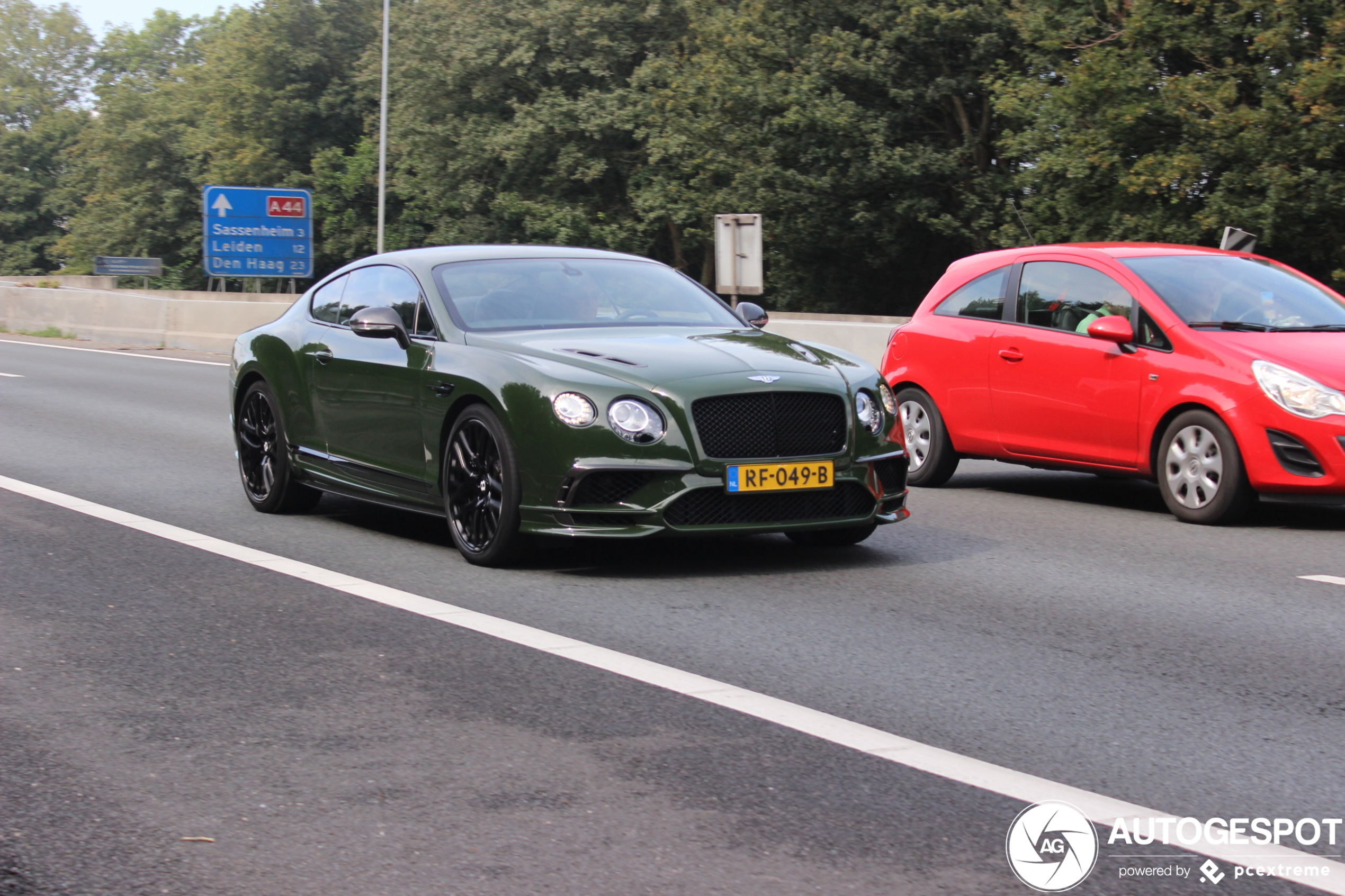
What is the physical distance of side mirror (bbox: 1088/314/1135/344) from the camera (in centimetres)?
962

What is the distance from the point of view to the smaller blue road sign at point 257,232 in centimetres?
3478

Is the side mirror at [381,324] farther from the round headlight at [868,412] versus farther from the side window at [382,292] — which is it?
the round headlight at [868,412]

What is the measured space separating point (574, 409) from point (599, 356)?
40cm

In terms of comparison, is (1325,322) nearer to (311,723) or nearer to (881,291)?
(311,723)

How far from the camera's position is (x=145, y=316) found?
30.5m

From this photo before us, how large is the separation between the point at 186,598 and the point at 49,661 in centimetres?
115

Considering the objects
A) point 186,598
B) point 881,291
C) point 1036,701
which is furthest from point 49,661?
point 881,291

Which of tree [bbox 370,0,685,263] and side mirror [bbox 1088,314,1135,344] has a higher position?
tree [bbox 370,0,685,263]

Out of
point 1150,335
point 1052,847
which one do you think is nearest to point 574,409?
point 1052,847

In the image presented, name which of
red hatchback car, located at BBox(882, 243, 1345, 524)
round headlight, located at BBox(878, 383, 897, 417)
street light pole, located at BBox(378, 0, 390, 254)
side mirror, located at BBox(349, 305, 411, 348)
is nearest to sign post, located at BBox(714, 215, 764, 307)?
red hatchback car, located at BBox(882, 243, 1345, 524)

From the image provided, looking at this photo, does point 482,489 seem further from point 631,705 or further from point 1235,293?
point 1235,293

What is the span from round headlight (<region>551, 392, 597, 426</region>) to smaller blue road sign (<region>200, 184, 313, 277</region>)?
2814 centimetres

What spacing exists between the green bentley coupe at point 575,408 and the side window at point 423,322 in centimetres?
1

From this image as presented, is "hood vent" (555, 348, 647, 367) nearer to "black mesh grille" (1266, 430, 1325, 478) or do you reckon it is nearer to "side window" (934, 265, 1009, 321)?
"black mesh grille" (1266, 430, 1325, 478)
